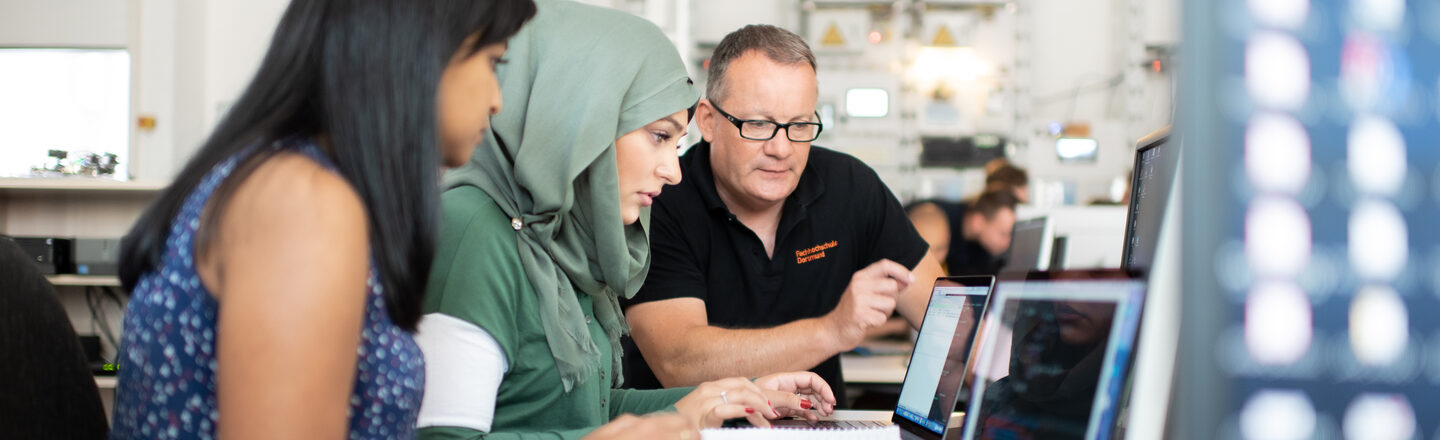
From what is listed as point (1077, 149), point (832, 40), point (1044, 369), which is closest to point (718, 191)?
point (1044, 369)

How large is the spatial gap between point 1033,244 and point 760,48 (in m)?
0.99

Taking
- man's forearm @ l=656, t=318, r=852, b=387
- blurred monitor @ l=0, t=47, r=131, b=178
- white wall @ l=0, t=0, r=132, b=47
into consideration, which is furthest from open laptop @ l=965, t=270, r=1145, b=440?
white wall @ l=0, t=0, r=132, b=47

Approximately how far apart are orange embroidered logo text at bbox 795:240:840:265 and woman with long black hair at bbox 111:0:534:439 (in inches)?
46.6

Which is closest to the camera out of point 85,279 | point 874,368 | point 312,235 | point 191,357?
point 312,235

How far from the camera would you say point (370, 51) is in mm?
845

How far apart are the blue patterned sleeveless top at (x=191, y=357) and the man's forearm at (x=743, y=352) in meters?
0.88

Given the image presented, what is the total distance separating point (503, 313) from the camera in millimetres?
1239

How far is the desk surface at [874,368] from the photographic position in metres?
2.65

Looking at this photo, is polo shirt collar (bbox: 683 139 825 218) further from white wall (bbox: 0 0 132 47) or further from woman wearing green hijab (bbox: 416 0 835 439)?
white wall (bbox: 0 0 132 47)

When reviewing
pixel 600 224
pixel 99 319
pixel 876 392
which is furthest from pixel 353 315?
pixel 99 319

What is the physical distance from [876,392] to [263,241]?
2490 millimetres

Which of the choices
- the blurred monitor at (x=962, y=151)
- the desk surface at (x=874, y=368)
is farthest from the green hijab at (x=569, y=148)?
the blurred monitor at (x=962, y=151)

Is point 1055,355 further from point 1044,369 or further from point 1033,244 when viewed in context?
point 1033,244

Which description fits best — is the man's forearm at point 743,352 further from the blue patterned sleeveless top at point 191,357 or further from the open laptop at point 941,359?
the blue patterned sleeveless top at point 191,357
